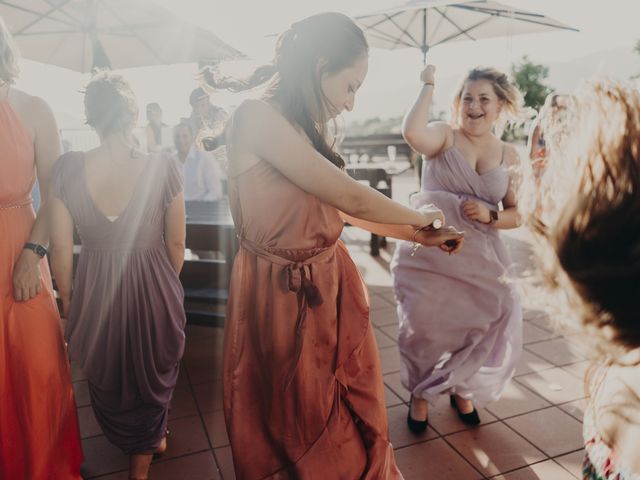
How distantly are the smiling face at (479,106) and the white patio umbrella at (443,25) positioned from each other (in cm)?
400

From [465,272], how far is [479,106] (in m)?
0.90

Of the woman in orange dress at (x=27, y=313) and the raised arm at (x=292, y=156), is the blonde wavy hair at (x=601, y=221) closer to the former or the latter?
the raised arm at (x=292, y=156)

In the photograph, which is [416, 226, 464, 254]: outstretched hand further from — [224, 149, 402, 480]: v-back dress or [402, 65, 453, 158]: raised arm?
[402, 65, 453, 158]: raised arm

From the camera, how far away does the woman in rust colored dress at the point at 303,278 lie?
60.6 inches

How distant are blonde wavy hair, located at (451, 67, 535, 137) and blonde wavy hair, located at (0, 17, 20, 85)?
2.15 m

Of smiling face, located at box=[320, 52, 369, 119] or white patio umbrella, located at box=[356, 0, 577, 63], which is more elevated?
white patio umbrella, located at box=[356, 0, 577, 63]

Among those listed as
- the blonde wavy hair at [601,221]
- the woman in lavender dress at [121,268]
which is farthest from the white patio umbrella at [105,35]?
the blonde wavy hair at [601,221]

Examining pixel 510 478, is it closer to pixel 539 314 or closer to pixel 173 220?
pixel 173 220

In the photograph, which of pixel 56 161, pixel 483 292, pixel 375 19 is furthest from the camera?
pixel 375 19

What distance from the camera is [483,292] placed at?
9.05 ft

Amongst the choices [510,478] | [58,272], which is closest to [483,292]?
[510,478]

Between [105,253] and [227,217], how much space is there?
213 centimetres

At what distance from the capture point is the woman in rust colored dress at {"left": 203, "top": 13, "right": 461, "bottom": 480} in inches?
60.6

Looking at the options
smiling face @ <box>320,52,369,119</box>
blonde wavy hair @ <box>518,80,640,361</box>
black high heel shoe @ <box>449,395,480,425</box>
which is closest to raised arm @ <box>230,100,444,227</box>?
smiling face @ <box>320,52,369,119</box>
